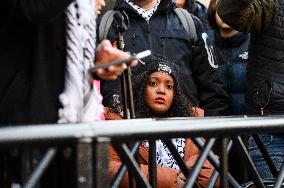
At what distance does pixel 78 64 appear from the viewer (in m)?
1.95

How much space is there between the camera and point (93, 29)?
2027 mm

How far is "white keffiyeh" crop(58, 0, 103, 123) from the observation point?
1932 mm

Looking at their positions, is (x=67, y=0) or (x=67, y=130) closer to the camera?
(x=67, y=130)

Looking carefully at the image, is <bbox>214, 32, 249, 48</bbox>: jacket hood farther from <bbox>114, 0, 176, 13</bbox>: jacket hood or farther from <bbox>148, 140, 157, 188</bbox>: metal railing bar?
<bbox>148, 140, 157, 188</bbox>: metal railing bar

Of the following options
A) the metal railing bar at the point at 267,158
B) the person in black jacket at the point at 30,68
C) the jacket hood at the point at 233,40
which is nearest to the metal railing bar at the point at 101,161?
the person in black jacket at the point at 30,68

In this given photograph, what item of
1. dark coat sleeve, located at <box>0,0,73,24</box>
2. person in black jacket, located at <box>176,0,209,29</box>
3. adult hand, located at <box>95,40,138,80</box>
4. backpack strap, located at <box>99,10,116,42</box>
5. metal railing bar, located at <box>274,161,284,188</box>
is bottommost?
metal railing bar, located at <box>274,161,284,188</box>

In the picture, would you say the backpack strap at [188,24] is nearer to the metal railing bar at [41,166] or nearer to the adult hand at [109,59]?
the adult hand at [109,59]

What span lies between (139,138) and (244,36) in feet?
8.67

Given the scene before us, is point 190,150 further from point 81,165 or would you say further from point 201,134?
point 81,165

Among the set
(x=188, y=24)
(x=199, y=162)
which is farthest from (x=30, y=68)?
(x=188, y=24)

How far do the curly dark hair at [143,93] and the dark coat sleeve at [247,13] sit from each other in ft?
1.66

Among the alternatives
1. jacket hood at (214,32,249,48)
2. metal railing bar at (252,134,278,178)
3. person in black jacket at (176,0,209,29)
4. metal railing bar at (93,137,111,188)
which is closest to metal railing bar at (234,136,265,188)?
metal railing bar at (252,134,278,178)

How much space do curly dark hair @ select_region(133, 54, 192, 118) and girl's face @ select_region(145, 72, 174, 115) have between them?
0.02 metres

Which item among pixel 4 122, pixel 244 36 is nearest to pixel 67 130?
pixel 4 122
